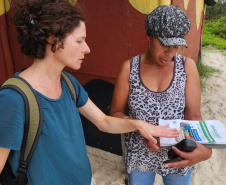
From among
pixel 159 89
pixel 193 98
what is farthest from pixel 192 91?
pixel 159 89

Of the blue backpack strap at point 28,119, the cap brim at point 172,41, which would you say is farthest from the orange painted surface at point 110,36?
the blue backpack strap at point 28,119

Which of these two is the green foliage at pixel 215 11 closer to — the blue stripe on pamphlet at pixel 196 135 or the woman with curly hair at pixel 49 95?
the blue stripe on pamphlet at pixel 196 135

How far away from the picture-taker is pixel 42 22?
1.10 m

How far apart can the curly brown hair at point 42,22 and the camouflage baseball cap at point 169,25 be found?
0.49 m

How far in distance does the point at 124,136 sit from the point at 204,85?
4.42 metres

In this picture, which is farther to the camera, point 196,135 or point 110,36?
point 110,36

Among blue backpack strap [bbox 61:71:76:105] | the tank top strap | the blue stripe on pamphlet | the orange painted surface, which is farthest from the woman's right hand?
the orange painted surface

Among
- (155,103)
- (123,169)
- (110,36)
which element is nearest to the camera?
(155,103)

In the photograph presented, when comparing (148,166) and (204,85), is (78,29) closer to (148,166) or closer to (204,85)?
(148,166)

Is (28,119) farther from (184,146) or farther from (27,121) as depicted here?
(184,146)

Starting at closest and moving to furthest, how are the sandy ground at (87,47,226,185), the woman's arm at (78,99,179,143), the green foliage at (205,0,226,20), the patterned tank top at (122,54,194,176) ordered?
the woman's arm at (78,99,179,143)
the patterned tank top at (122,54,194,176)
the sandy ground at (87,47,226,185)
the green foliage at (205,0,226,20)

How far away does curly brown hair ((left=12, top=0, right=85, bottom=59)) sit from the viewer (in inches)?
43.3

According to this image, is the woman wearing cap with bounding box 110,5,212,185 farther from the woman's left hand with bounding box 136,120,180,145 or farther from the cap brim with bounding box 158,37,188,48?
the woman's left hand with bounding box 136,120,180,145

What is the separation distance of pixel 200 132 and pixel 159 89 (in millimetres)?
373
